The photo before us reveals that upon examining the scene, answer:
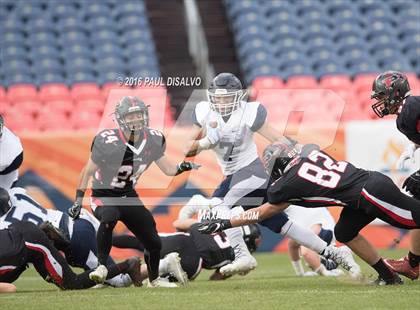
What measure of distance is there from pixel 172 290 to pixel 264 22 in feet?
28.7

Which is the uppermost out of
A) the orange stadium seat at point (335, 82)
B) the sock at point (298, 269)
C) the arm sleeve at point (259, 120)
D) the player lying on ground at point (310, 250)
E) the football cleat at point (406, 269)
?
the arm sleeve at point (259, 120)

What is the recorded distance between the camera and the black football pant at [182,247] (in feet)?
Answer: 24.8

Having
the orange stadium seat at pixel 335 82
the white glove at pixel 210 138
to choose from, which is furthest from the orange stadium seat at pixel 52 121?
the white glove at pixel 210 138

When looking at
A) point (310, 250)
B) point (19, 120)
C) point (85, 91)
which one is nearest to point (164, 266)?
point (310, 250)

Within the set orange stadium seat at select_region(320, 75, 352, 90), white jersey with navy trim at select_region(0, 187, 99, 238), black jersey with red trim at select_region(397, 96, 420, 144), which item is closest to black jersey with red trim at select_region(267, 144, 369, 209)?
black jersey with red trim at select_region(397, 96, 420, 144)

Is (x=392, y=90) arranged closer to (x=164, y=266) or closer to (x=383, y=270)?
(x=383, y=270)

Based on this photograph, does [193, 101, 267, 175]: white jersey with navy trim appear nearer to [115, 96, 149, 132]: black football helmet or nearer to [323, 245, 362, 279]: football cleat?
[115, 96, 149, 132]: black football helmet

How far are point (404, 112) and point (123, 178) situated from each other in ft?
7.13

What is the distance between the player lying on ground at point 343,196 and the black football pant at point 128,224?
48 cm

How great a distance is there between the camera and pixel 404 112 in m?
6.45

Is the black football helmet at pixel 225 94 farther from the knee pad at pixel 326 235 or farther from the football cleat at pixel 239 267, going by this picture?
the knee pad at pixel 326 235

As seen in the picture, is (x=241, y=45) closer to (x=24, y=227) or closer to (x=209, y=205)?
(x=209, y=205)

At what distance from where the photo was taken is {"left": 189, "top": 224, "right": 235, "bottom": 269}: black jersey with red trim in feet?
25.1

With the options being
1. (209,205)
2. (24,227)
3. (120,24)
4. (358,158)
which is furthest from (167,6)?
(24,227)
